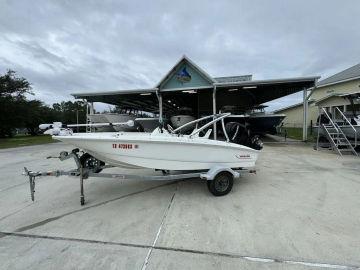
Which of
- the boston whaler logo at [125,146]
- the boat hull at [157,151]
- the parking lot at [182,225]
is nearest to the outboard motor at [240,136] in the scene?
the boat hull at [157,151]

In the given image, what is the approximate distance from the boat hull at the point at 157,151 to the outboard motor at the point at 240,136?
646 mm

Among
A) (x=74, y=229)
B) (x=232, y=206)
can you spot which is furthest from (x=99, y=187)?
(x=232, y=206)

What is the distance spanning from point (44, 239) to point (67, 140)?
1.44 m

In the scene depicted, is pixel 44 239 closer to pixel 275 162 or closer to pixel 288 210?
pixel 288 210

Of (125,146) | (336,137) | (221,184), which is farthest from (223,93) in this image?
(125,146)

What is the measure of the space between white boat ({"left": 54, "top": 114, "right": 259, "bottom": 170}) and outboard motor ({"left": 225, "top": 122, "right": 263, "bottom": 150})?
615mm

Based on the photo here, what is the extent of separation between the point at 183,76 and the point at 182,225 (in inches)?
454

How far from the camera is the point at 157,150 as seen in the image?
391cm

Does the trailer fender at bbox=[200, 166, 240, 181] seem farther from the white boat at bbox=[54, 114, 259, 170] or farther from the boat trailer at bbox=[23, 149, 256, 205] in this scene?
the white boat at bbox=[54, 114, 259, 170]

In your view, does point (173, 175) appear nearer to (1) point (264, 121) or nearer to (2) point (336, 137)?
(2) point (336, 137)

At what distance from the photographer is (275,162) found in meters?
7.08

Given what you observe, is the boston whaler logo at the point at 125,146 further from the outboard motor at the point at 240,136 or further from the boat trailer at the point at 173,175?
the outboard motor at the point at 240,136

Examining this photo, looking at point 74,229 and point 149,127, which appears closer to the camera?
point 74,229

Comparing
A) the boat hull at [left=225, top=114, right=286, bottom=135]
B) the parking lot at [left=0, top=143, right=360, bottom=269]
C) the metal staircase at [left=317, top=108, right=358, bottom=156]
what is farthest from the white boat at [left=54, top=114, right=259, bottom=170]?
the boat hull at [left=225, top=114, right=286, bottom=135]
